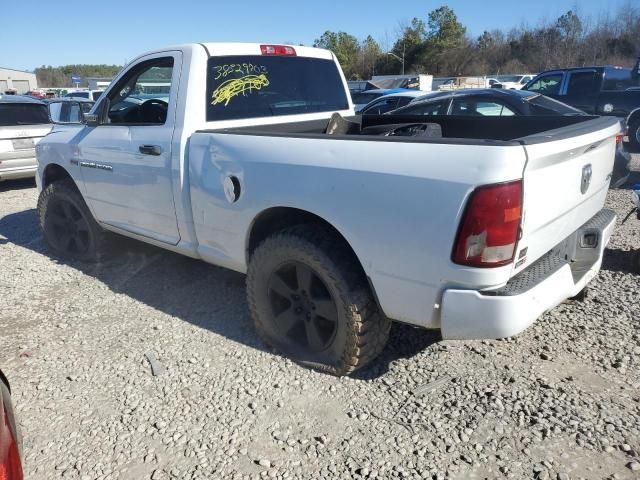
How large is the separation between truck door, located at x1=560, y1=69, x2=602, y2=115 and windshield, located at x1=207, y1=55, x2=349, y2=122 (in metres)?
8.90

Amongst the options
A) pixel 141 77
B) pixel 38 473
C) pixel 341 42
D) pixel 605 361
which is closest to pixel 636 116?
pixel 605 361

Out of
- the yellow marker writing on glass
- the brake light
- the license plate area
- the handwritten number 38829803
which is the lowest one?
the license plate area

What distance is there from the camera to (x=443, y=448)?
2373 millimetres

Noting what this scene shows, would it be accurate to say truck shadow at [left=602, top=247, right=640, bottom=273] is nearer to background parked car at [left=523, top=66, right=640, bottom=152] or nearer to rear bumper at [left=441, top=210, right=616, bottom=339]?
rear bumper at [left=441, top=210, right=616, bottom=339]

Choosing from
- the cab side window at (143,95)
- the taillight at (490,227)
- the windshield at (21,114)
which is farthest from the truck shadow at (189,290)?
the windshield at (21,114)

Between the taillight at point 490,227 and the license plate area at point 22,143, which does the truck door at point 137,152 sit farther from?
the license plate area at point 22,143

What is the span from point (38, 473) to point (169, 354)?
1072 mm

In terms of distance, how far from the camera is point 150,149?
355 centimetres

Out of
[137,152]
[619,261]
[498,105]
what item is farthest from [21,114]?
[619,261]

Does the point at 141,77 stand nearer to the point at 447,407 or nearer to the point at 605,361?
the point at 447,407

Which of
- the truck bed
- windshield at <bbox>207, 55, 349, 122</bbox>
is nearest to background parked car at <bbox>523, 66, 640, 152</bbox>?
windshield at <bbox>207, 55, 349, 122</bbox>

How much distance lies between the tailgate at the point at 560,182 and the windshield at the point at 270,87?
83.3 inches

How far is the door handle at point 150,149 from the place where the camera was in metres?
3.51

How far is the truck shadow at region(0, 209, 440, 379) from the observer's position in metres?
3.36
